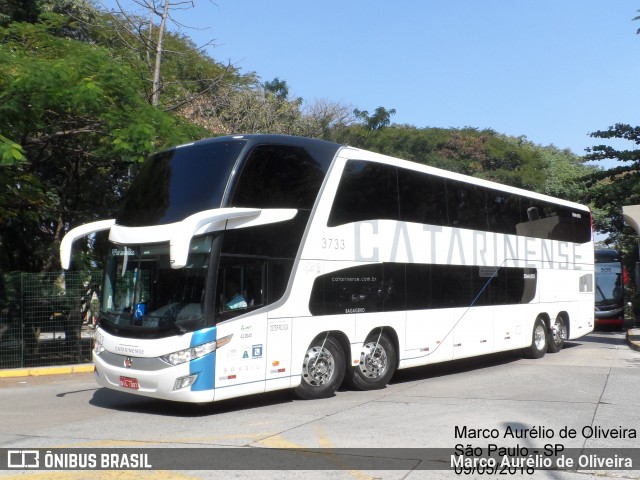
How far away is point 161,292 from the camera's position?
398 inches

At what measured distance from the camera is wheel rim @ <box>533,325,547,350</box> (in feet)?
59.5

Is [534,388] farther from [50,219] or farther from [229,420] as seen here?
[50,219]

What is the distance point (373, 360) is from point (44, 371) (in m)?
7.62

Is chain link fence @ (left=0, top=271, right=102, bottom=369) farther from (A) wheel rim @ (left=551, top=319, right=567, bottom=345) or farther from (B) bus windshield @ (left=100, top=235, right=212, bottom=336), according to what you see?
(A) wheel rim @ (left=551, top=319, right=567, bottom=345)

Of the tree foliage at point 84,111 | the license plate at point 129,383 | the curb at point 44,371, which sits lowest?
the curb at point 44,371

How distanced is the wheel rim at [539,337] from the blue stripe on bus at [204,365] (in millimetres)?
10589

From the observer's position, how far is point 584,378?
1421 centimetres

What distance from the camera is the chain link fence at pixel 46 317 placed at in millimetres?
16359

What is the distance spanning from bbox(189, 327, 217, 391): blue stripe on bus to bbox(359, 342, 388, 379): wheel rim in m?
3.36

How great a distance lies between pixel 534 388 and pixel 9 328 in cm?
1127

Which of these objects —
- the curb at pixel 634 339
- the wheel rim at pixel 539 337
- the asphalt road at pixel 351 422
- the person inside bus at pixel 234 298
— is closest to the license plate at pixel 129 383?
the asphalt road at pixel 351 422

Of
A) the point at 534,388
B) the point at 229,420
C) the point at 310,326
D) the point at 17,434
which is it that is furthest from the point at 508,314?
the point at 17,434

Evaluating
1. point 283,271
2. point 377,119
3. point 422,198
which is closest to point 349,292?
point 283,271

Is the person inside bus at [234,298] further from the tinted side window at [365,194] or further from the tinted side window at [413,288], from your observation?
the tinted side window at [365,194]
